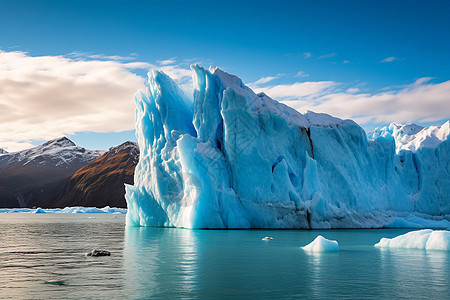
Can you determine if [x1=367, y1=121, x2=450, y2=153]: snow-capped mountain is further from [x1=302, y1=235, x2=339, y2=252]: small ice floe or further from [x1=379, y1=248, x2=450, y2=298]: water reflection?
[x1=302, y1=235, x2=339, y2=252]: small ice floe

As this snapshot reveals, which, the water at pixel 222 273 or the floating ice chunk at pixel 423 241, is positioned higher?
the floating ice chunk at pixel 423 241

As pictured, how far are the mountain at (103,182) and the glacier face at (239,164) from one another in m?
108

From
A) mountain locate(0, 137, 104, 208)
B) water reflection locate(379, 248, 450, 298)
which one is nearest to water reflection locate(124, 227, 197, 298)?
water reflection locate(379, 248, 450, 298)

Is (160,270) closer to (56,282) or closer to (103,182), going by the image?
(56,282)

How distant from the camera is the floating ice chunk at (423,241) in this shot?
16.2 metres

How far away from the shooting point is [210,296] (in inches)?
316

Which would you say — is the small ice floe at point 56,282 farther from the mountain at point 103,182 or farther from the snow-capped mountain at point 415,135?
the mountain at point 103,182

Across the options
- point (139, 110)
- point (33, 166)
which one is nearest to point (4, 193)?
point (33, 166)

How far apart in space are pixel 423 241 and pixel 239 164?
13219mm

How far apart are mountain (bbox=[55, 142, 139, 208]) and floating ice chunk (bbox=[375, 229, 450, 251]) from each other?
402ft

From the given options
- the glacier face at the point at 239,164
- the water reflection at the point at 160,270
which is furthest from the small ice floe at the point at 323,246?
the glacier face at the point at 239,164

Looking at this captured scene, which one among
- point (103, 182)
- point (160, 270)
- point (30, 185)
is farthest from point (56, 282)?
point (30, 185)

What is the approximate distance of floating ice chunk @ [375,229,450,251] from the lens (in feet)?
53.3

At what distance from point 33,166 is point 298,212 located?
18136 cm
